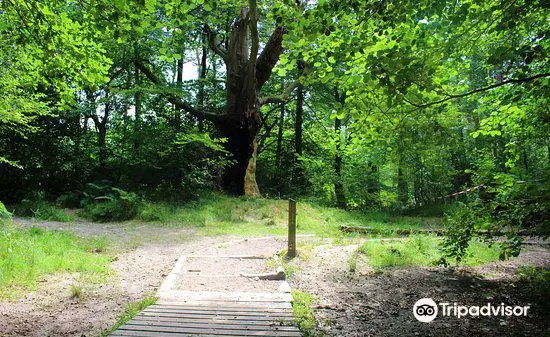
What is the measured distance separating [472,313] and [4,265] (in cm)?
687

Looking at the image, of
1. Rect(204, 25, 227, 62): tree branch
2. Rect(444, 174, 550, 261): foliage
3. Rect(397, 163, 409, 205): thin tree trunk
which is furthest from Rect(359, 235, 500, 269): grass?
Rect(204, 25, 227, 62): tree branch

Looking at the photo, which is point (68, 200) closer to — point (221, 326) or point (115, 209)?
point (115, 209)

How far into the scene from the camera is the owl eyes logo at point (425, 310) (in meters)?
4.82

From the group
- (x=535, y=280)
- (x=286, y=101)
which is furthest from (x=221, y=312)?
(x=286, y=101)

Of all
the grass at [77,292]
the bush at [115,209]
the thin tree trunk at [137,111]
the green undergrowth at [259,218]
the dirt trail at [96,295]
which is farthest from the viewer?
the thin tree trunk at [137,111]

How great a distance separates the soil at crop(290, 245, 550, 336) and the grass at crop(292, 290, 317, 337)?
0.09 meters

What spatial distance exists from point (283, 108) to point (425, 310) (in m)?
19.9

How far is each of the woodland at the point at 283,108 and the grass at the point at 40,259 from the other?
2.25 meters

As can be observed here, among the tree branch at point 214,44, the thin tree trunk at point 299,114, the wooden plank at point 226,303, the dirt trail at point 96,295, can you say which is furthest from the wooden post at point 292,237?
the thin tree trunk at point 299,114

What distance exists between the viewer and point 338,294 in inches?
223

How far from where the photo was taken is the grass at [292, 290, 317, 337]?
4.22 meters

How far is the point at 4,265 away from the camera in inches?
240

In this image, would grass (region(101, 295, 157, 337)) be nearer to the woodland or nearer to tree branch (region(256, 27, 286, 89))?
the woodland

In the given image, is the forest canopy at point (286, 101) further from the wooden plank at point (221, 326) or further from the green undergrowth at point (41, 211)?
the wooden plank at point (221, 326)
